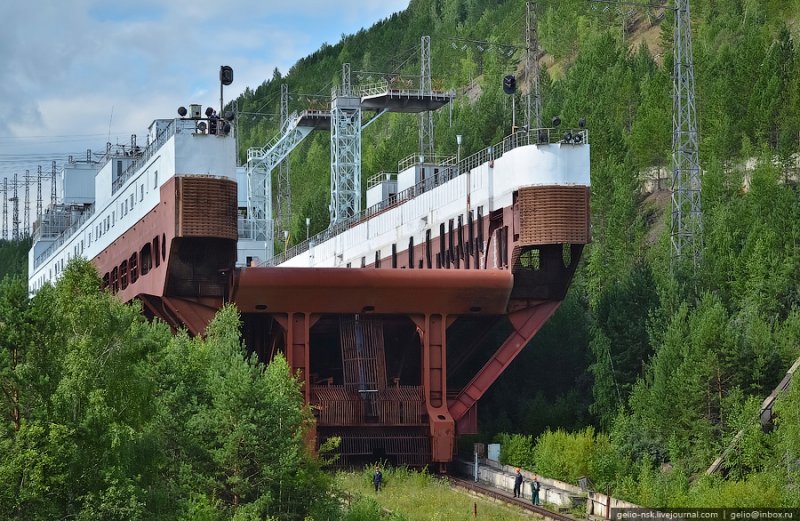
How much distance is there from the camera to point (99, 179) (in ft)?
224

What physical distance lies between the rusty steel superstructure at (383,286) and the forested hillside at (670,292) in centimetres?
308

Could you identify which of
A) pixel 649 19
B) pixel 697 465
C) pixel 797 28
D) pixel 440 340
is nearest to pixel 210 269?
pixel 440 340

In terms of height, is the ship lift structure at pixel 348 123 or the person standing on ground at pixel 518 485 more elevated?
the ship lift structure at pixel 348 123

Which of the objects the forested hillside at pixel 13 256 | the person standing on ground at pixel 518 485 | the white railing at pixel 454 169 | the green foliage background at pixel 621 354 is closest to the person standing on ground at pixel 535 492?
the person standing on ground at pixel 518 485

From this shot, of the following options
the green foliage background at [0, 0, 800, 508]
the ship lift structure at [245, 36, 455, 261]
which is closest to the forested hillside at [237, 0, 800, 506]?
the green foliage background at [0, 0, 800, 508]

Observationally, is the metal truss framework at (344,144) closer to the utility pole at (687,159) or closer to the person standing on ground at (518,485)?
the utility pole at (687,159)

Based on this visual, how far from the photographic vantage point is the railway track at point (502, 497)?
122 feet

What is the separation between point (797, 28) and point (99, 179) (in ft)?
175

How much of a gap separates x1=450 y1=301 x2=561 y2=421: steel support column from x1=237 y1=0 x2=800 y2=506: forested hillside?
2246 millimetres

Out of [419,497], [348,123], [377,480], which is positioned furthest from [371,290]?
[348,123]

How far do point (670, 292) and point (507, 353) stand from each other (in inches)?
233

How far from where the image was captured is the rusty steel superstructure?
4750 centimetres

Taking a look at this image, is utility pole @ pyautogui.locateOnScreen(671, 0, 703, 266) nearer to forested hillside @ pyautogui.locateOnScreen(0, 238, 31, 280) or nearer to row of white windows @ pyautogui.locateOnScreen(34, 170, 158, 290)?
row of white windows @ pyautogui.locateOnScreen(34, 170, 158, 290)

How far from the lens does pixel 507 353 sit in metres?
49.7
